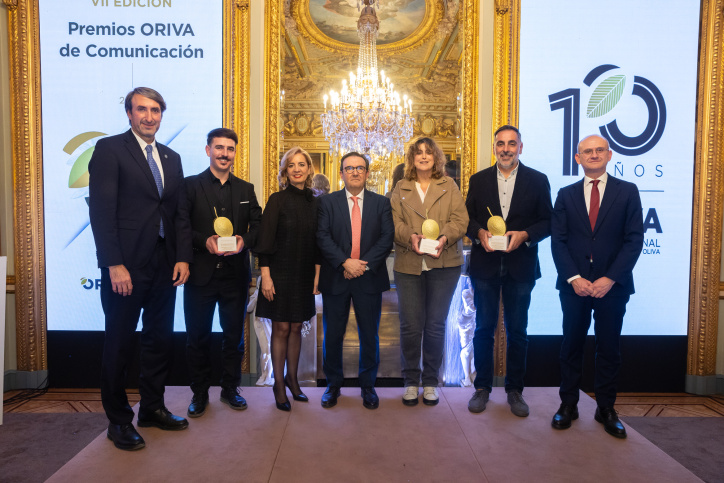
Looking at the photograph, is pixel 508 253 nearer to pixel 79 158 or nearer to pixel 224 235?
pixel 224 235

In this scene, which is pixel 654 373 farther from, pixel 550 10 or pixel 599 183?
pixel 550 10

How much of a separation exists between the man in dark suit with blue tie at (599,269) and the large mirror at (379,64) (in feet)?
4.50

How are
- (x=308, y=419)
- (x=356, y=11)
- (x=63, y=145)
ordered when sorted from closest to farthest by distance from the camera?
1. (x=308, y=419)
2. (x=63, y=145)
3. (x=356, y=11)

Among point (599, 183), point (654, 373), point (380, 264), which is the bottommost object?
point (654, 373)

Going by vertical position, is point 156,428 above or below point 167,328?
below

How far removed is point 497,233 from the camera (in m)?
2.64

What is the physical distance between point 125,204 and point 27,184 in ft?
6.86

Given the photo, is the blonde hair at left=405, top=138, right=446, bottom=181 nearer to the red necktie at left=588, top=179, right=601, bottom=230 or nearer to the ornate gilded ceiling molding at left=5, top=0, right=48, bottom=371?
the red necktie at left=588, top=179, right=601, bottom=230

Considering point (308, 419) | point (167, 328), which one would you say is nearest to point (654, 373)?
point (308, 419)

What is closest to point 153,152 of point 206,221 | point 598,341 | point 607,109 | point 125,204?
point 125,204

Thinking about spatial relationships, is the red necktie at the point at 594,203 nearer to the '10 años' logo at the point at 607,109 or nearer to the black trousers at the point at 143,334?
the '10 años' logo at the point at 607,109

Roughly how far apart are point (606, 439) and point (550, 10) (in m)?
3.35

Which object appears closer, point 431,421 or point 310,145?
point 431,421

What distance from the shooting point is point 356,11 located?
22.6 feet
